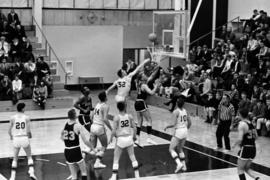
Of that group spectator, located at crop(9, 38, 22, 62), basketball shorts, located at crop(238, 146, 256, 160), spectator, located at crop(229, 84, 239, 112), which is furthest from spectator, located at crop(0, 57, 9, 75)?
basketball shorts, located at crop(238, 146, 256, 160)

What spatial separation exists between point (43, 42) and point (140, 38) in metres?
5.96

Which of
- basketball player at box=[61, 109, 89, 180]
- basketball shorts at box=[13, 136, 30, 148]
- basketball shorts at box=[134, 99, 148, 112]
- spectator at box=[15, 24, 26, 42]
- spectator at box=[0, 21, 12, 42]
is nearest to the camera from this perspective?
basketball player at box=[61, 109, 89, 180]

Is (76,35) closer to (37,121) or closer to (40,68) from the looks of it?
(40,68)

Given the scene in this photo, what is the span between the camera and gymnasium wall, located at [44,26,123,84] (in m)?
29.2

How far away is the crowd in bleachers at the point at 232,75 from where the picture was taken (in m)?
19.8

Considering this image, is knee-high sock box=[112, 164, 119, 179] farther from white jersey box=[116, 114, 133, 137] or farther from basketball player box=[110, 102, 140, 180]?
white jersey box=[116, 114, 133, 137]

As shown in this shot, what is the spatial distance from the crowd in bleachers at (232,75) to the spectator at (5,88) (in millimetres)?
6727

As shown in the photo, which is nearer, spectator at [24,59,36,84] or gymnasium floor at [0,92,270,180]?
gymnasium floor at [0,92,270,180]

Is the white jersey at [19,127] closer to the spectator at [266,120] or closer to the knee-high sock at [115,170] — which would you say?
the knee-high sock at [115,170]

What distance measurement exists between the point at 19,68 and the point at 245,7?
12.2 m

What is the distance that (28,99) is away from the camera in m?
23.6

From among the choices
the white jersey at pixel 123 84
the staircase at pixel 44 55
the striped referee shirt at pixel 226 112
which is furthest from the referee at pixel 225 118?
the staircase at pixel 44 55

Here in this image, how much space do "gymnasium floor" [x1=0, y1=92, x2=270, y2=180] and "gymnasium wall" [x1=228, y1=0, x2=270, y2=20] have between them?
971 centimetres

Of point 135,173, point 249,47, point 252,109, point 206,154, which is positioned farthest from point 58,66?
point 135,173
